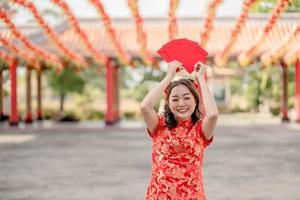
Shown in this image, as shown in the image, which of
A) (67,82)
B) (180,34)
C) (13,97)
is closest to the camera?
(13,97)

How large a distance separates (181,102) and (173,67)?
0.18 meters

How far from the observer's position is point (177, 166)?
108 inches

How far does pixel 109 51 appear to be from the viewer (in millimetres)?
22016

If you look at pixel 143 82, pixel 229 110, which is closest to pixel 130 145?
pixel 143 82

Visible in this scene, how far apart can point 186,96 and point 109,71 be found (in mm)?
20321

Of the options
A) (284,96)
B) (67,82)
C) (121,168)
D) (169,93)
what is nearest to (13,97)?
(67,82)

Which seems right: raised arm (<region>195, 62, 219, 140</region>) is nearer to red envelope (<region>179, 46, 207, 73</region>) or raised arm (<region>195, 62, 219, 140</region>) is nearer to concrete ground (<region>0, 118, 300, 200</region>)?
red envelope (<region>179, 46, 207, 73</region>)

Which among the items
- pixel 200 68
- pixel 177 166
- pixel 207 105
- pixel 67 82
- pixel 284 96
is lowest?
pixel 284 96

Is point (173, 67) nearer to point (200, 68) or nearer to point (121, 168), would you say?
point (200, 68)

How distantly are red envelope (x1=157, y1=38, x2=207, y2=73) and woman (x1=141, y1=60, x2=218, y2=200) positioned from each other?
43 mm

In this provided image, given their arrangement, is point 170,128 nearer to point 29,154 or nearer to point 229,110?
point 29,154

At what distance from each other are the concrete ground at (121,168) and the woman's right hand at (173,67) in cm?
408

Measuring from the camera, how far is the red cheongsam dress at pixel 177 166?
275 cm

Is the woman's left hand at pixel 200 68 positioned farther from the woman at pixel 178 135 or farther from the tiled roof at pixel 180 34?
the tiled roof at pixel 180 34
